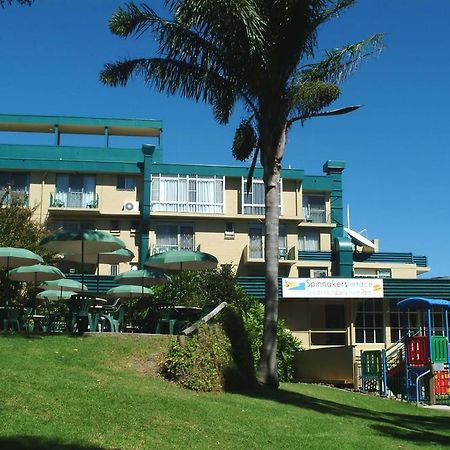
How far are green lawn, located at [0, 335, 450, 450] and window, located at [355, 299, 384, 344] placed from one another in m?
A: 23.0

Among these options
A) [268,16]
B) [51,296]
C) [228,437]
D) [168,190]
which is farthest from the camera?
[168,190]

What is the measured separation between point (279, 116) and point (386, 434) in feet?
26.9

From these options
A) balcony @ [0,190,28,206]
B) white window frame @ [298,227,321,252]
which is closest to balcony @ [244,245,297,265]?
white window frame @ [298,227,321,252]

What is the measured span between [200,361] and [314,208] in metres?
34.7

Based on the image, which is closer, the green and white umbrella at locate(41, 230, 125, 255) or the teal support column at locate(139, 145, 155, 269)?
the green and white umbrella at locate(41, 230, 125, 255)

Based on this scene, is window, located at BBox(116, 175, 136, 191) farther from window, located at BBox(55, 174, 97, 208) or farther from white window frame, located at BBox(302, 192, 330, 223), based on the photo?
white window frame, located at BBox(302, 192, 330, 223)

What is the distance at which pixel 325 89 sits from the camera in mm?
17719

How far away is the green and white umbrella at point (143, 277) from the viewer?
21562mm

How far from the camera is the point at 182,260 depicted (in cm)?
1923

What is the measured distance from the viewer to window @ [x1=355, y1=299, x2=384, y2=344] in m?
39.4

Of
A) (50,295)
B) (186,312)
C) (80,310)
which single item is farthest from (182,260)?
(50,295)

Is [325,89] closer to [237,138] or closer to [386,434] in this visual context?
[237,138]

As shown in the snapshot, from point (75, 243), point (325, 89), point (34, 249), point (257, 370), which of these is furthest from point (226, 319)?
point (34, 249)

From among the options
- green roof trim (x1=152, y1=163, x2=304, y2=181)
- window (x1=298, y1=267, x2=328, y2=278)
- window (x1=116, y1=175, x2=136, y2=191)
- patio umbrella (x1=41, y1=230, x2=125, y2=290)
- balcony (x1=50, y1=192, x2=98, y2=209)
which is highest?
green roof trim (x1=152, y1=163, x2=304, y2=181)
